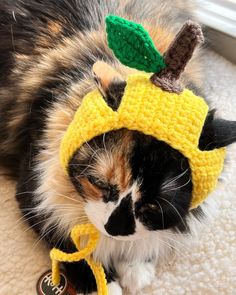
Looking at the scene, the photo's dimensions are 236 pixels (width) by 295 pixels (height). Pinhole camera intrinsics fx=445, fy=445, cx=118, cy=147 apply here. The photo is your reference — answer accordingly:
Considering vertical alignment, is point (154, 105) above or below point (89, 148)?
above

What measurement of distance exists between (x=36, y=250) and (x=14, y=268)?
7 centimetres

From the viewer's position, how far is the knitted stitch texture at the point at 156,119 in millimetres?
727

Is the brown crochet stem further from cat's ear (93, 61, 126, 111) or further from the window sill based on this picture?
the window sill

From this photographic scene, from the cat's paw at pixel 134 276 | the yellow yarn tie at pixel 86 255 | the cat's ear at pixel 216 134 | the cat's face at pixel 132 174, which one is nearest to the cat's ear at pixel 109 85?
the cat's face at pixel 132 174

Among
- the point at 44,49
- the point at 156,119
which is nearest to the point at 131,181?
the point at 156,119

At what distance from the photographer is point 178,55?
72 cm

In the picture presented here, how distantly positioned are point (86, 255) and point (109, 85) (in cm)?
36

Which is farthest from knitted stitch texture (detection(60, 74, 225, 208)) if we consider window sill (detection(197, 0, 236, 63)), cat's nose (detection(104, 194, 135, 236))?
window sill (detection(197, 0, 236, 63))

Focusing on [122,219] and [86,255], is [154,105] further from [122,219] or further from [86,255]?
[86,255]

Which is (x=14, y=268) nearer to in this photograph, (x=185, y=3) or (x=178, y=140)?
(x=178, y=140)

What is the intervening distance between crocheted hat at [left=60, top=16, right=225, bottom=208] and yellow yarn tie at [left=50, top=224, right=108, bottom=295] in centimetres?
21

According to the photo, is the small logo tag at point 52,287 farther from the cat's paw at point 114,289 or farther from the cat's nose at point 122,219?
the cat's nose at point 122,219

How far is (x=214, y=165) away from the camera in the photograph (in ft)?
2.57

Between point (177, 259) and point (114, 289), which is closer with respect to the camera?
point (114, 289)
